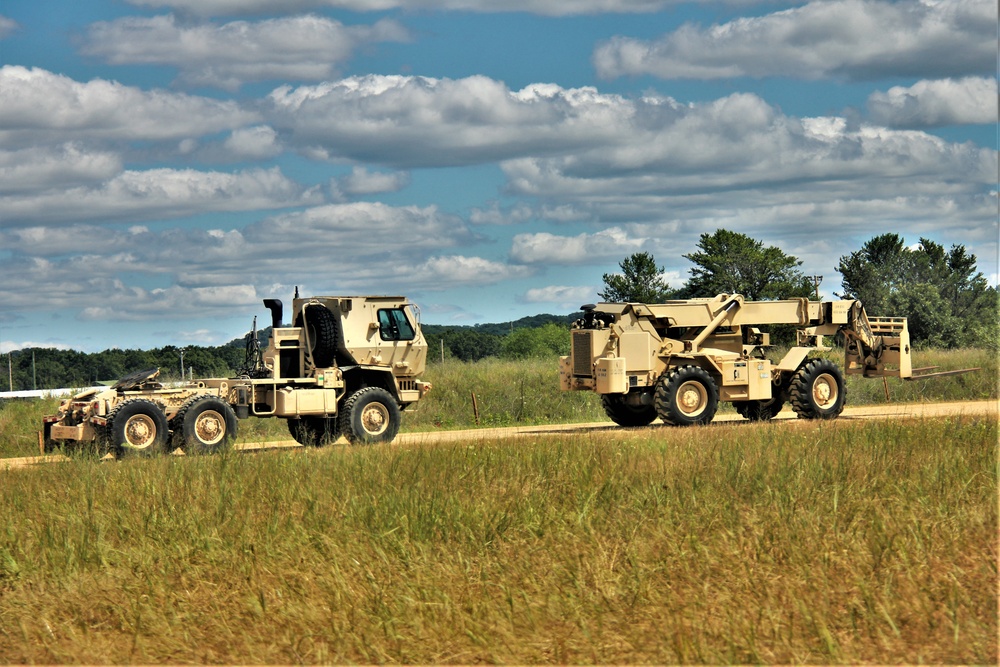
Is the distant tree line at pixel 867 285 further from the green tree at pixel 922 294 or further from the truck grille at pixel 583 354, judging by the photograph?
the truck grille at pixel 583 354

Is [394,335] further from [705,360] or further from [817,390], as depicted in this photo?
[817,390]

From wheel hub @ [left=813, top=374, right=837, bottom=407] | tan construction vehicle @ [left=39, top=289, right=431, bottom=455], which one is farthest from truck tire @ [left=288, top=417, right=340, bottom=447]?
wheel hub @ [left=813, top=374, right=837, bottom=407]

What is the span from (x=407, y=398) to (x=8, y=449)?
879 cm

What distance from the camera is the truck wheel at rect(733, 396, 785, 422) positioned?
25297mm

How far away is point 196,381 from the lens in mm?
21125

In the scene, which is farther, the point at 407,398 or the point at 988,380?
the point at 988,380

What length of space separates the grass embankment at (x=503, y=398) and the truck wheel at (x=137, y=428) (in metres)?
6.38

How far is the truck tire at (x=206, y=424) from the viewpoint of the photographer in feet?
64.4

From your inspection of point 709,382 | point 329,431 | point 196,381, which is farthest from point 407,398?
point 709,382

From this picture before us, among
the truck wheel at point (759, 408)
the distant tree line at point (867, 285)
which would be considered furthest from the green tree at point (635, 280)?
the truck wheel at point (759, 408)

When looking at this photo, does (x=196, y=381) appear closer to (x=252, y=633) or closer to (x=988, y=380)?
(x=252, y=633)

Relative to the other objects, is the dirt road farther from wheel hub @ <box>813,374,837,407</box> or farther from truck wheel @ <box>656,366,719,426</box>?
truck wheel @ <box>656,366,719,426</box>

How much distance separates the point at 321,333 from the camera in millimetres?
21812

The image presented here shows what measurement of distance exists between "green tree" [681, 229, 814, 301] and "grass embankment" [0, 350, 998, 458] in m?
32.5
